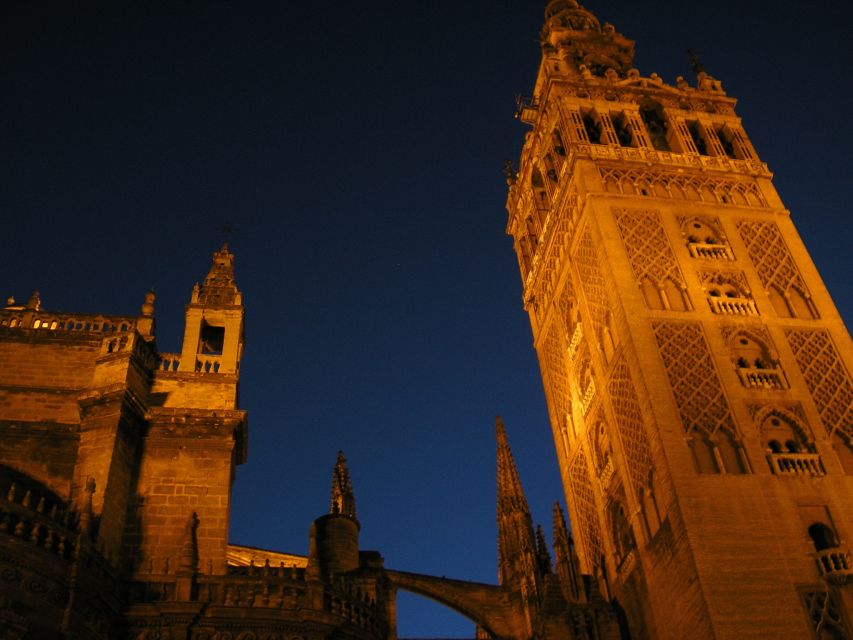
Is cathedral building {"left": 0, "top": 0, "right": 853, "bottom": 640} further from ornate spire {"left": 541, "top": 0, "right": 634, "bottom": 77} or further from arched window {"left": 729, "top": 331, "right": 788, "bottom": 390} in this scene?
ornate spire {"left": 541, "top": 0, "right": 634, "bottom": 77}

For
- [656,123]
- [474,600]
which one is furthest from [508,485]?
[656,123]

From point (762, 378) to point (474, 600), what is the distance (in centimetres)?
986

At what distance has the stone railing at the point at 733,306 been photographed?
80.5ft

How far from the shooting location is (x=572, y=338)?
28.5 metres

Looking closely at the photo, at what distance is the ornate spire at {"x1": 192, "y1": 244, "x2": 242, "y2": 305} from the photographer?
20938mm

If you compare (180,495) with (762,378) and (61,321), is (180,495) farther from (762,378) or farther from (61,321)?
(762,378)

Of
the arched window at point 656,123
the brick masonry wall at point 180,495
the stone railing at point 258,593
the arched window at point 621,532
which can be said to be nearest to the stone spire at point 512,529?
the arched window at point 621,532

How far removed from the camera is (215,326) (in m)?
20.4

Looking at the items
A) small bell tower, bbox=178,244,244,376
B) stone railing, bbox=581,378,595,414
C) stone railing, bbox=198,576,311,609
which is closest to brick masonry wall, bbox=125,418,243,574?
stone railing, bbox=198,576,311,609

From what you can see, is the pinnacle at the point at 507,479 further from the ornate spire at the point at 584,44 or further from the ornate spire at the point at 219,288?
the ornate spire at the point at 584,44

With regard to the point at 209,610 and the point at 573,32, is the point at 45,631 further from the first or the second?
the point at 573,32

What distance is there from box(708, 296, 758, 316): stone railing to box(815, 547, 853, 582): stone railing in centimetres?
744

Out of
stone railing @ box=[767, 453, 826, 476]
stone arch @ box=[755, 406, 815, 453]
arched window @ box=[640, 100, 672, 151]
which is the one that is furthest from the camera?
arched window @ box=[640, 100, 672, 151]

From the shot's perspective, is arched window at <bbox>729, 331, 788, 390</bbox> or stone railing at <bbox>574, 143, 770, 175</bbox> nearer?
arched window at <bbox>729, 331, 788, 390</bbox>
